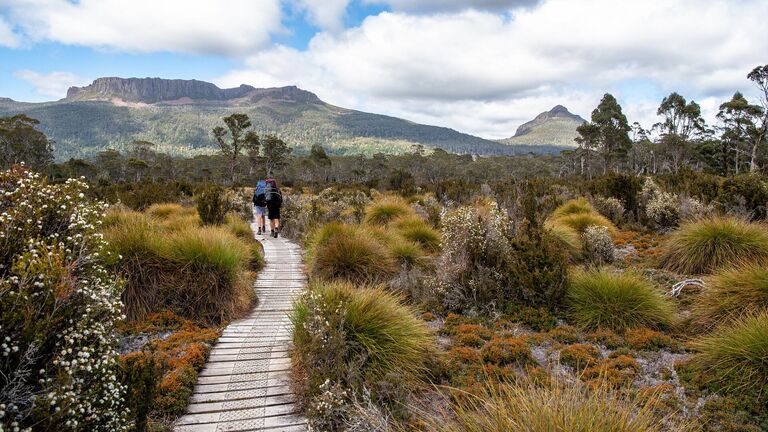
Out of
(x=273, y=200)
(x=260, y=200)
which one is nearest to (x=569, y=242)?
(x=273, y=200)

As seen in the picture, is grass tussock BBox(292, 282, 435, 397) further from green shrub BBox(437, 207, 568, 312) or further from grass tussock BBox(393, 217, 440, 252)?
grass tussock BBox(393, 217, 440, 252)

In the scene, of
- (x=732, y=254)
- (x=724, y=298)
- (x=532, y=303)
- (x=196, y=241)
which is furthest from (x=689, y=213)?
(x=196, y=241)

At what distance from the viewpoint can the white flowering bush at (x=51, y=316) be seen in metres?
2.33

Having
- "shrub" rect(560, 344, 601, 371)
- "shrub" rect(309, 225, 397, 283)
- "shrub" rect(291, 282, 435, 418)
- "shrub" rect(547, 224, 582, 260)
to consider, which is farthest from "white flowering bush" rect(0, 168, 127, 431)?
"shrub" rect(547, 224, 582, 260)

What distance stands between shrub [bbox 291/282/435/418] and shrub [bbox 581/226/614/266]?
6.08 metres

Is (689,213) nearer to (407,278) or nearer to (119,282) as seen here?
(407,278)

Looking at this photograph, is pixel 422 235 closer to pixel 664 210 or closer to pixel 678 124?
pixel 664 210

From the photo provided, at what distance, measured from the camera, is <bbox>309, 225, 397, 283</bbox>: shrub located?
8.30 m

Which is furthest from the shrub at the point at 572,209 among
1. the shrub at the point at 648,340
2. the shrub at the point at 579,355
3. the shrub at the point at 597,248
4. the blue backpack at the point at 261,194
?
the blue backpack at the point at 261,194

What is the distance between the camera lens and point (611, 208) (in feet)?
50.8

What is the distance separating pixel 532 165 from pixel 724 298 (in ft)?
288

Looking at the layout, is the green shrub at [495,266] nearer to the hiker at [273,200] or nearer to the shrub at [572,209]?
the hiker at [273,200]

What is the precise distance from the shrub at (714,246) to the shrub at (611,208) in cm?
605

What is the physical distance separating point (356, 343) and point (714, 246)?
7903mm
